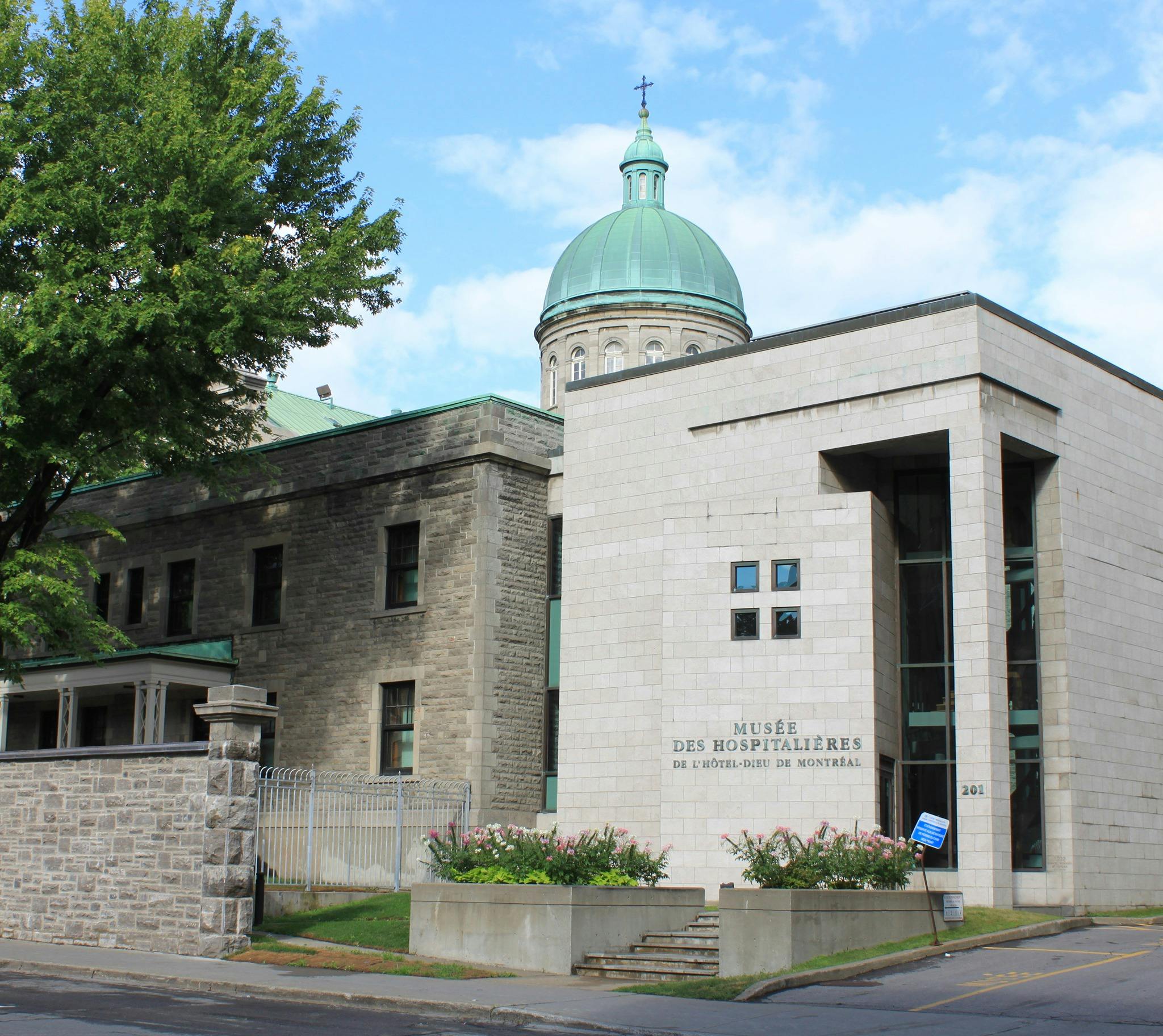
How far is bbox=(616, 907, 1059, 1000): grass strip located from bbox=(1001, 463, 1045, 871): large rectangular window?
3.27 metres

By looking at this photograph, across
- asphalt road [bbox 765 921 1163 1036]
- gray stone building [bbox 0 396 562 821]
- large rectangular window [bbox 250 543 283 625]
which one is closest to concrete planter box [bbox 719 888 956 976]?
asphalt road [bbox 765 921 1163 1036]

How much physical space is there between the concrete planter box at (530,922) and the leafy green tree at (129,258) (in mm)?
9679

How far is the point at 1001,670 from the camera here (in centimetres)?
2302

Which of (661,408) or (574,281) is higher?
(574,281)

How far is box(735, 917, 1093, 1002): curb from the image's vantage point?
49.4ft

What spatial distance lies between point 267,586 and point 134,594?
4854mm

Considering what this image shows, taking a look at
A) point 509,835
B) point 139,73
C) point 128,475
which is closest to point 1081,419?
point 509,835

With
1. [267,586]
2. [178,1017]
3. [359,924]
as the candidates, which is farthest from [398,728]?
[178,1017]

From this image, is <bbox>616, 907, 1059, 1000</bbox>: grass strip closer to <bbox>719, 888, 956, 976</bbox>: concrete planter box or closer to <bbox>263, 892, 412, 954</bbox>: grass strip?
<bbox>719, 888, 956, 976</bbox>: concrete planter box

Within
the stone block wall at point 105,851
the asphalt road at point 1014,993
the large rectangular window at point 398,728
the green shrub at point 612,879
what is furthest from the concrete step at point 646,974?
the large rectangular window at point 398,728

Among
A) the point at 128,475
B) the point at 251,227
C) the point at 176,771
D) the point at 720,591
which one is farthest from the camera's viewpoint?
the point at 128,475

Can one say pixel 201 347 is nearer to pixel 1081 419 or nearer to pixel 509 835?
pixel 509 835

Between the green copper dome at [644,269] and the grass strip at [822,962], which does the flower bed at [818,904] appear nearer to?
the grass strip at [822,962]

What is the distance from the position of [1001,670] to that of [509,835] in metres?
9.02
